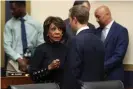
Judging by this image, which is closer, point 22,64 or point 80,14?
point 80,14

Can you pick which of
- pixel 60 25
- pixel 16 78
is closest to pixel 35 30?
pixel 16 78

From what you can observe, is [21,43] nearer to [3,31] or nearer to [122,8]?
[3,31]

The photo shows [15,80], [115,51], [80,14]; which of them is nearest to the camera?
[80,14]

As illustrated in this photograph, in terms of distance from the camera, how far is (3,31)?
15.8ft

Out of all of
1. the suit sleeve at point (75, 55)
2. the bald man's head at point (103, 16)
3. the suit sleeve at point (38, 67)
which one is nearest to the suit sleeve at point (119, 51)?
the bald man's head at point (103, 16)

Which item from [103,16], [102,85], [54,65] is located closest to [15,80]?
[54,65]

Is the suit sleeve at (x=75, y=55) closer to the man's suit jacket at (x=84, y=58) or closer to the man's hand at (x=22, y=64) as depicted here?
the man's suit jacket at (x=84, y=58)

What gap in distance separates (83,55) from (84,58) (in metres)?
0.03

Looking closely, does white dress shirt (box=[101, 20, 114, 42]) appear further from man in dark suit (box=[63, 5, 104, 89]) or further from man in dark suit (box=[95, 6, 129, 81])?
man in dark suit (box=[63, 5, 104, 89])

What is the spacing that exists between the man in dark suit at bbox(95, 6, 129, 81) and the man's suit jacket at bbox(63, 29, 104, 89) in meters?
0.94

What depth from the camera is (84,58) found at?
10.3ft

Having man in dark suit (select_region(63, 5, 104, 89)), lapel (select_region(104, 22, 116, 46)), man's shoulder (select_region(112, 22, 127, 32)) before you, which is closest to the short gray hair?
man in dark suit (select_region(63, 5, 104, 89))

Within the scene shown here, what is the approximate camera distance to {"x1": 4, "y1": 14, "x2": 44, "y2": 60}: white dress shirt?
14.5 ft

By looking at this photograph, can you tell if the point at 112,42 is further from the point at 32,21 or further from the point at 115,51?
the point at 32,21
